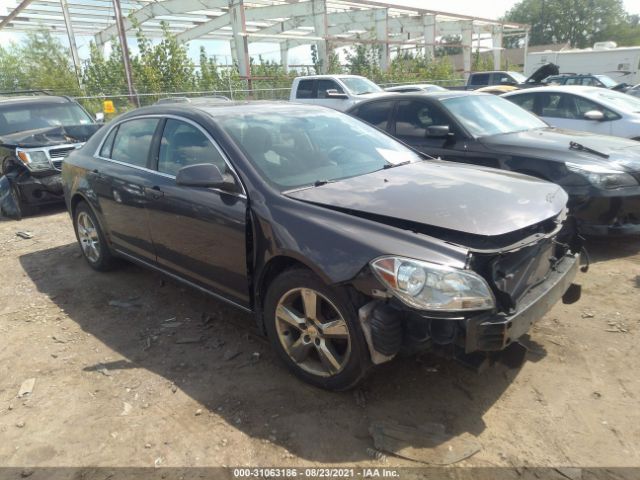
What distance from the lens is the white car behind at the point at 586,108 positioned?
307 inches

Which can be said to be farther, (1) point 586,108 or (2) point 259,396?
(1) point 586,108

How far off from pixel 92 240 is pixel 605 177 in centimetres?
521

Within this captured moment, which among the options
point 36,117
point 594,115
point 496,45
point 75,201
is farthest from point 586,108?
point 496,45

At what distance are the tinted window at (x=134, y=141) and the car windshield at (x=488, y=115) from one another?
356cm

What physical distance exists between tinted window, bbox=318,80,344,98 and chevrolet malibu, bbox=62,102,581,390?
410 inches

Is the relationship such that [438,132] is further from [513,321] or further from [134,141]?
[513,321]

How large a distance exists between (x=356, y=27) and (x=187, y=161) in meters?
25.4

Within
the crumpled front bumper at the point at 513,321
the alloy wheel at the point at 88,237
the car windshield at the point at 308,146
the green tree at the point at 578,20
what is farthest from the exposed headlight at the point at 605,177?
the green tree at the point at 578,20

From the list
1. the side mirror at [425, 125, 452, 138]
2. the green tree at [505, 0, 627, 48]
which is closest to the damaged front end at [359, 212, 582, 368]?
the side mirror at [425, 125, 452, 138]

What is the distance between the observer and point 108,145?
4.70 meters

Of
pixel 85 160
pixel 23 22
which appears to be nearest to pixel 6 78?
pixel 23 22

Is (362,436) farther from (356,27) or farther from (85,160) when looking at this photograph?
(356,27)

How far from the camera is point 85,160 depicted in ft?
A: 16.1

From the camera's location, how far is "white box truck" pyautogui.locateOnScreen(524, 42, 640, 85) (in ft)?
77.7
